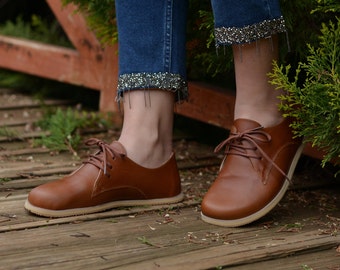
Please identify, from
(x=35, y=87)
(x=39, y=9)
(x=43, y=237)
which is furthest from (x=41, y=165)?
(x=39, y=9)

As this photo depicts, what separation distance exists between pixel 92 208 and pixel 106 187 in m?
0.06

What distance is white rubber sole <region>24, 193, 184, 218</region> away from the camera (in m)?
1.58

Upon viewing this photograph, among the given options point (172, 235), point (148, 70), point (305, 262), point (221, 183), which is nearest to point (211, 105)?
point (148, 70)

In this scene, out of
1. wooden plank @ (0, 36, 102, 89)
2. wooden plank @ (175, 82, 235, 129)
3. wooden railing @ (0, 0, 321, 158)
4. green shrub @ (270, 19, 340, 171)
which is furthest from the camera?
wooden plank @ (0, 36, 102, 89)

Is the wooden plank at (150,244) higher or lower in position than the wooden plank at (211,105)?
lower

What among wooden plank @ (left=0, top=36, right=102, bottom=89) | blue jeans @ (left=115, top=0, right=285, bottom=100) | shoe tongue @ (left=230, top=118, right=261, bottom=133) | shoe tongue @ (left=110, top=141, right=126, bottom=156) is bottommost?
shoe tongue @ (left=110, top=141, right=126, bottom=156)

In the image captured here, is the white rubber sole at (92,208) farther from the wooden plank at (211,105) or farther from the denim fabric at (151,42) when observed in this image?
the wooden plank at (211,105)

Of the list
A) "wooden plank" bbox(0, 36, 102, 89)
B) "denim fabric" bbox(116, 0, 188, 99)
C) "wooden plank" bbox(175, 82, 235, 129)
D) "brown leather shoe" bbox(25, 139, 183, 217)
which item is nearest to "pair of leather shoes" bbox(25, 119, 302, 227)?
"brown leather shoe" bbox(25, 139, 183, 217)

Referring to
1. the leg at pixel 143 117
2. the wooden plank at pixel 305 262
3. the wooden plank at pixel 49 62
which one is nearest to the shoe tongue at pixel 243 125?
the leg at pixel 143 117

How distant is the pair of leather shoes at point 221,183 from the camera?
5.07 ft

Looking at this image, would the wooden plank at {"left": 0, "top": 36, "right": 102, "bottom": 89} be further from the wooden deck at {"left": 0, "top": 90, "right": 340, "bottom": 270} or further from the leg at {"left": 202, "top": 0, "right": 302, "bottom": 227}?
the leg at {"left": 202, "top": 0, "right": 302, "bottom": 227}

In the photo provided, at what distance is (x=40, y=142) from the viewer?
2309 mm

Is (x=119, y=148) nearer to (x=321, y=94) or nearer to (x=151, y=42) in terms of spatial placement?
(x=151, y=42)

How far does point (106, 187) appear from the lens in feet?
5.34
